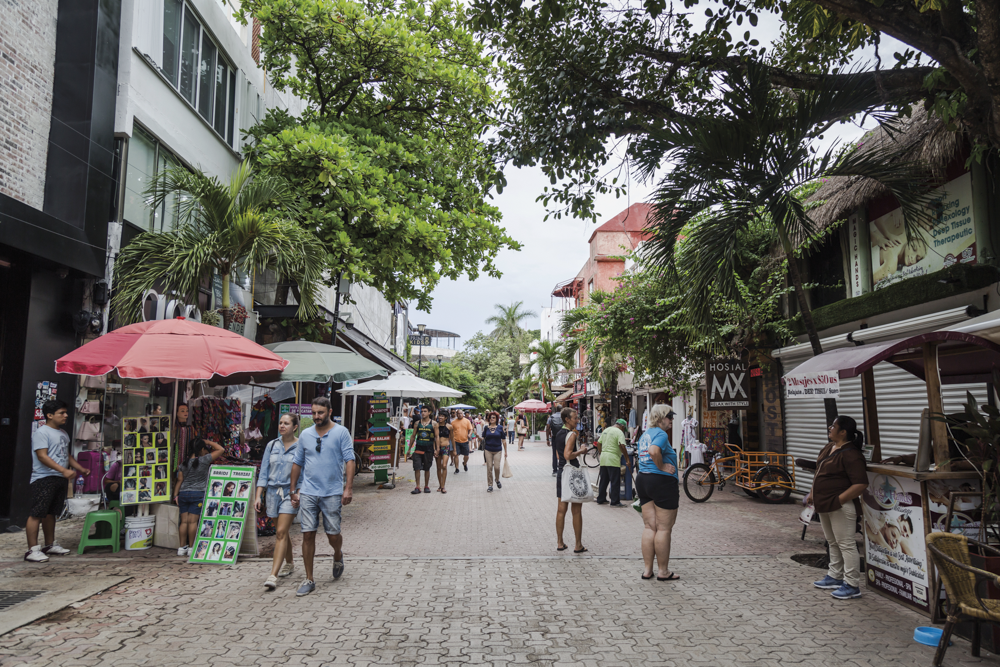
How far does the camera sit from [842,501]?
5867 mm

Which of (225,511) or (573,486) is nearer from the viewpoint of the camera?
(225,511)

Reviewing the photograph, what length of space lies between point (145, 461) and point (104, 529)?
2.95 feet

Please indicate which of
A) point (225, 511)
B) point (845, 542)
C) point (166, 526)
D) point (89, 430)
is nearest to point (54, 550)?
point (166, 526)

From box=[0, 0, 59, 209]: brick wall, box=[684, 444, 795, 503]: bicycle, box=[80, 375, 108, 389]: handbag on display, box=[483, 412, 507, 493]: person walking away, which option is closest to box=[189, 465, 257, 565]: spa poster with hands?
box=[80, 375, 108, 389]: handbag on display

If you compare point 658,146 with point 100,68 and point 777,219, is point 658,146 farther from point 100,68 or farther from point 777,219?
point 100,68

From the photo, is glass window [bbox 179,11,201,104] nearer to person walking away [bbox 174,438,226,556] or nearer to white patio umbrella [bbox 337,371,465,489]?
white patio umbrella [bbox 337,371,465,489]

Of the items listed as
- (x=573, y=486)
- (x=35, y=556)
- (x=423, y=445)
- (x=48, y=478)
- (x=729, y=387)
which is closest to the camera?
(x=35, y=556)

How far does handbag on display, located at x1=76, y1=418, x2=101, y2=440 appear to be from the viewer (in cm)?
901

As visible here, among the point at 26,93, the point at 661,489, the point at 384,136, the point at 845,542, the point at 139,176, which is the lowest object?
the point at 845,542

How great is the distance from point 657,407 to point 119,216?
8.51m

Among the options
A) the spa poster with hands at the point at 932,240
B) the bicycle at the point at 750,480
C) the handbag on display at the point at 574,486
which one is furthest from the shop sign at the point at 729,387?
the handbag on display at the point at 574,486

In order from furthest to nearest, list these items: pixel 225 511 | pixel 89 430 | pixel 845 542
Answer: pixel 89 430, pixel 225 511, pixel 845 542

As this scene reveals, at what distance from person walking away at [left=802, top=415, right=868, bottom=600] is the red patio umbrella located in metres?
6.05

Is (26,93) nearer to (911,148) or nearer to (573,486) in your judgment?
(573,486)
